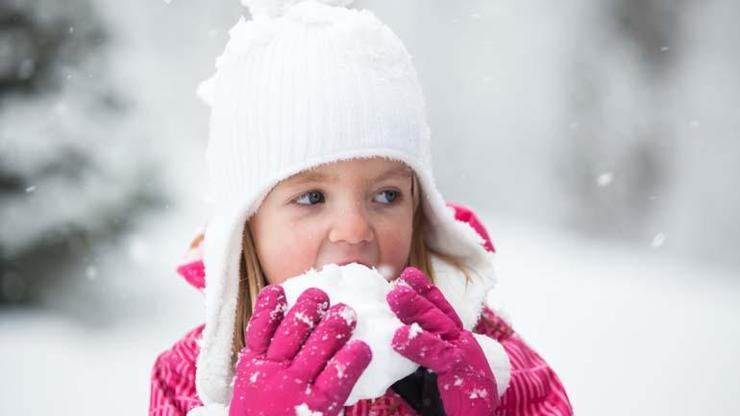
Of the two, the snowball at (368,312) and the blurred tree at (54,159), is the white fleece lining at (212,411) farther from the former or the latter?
the blurred tree at (54,159)

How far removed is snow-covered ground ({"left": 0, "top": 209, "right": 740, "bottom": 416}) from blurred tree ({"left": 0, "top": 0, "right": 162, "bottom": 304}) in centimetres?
23

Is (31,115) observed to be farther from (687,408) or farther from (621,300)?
(687,408)

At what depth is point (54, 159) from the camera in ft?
16.2

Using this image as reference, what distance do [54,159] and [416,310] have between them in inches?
165

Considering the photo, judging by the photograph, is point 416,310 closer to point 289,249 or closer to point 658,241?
point 289,249

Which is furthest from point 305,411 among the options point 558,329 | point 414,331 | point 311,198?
point 558,329

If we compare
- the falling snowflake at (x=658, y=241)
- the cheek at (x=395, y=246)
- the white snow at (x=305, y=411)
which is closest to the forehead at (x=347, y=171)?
the cheek at (x=395, y=246)

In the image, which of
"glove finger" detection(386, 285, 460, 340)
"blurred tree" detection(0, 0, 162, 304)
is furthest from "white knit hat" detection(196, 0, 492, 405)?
"blurred tree" detection(0, 0, 162, 304)

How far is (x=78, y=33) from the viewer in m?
4.99

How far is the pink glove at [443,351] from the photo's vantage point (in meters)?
1.25

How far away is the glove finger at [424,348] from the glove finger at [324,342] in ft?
0.25

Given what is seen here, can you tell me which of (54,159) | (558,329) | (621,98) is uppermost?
(621,98)

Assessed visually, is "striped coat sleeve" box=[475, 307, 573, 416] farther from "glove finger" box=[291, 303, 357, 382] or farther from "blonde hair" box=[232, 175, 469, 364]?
"glove finger" box=[291, 303, 357, 382]

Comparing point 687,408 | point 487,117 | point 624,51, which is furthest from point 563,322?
point 624,51
